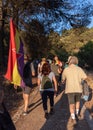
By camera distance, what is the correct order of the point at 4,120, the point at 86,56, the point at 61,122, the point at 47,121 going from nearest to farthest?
the point at 4,120 < the point at 61,122 < the point at 47,121 < the point at 86,56

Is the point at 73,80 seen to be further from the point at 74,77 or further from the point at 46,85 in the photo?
the point at 46,85

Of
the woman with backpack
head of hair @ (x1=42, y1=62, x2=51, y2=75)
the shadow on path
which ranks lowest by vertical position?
the shadow on path

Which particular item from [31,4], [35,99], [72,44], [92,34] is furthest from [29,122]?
[92,34]

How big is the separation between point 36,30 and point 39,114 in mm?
17265

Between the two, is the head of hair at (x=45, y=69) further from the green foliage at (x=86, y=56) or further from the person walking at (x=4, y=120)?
the green foliage at (x=86, y=56)

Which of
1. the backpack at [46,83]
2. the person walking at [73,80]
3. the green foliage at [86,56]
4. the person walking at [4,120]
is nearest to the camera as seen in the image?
the person walking at [4,120]

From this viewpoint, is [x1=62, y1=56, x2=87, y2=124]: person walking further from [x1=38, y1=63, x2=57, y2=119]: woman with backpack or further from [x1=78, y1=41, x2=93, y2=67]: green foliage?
[x1=78, y1=41, x2=93, y2=67]: green foliage

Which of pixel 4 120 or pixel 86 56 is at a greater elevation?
pixel 4 120

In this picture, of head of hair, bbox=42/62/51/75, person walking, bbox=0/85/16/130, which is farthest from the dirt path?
person walking, bbox=0/85/16/130

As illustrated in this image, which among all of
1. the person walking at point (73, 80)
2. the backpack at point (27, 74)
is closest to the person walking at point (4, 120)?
the person walking at point (73, 80)

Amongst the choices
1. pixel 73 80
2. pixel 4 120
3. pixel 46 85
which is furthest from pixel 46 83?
pixel 4 120

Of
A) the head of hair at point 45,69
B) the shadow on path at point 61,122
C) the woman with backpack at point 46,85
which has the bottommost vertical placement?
the shadow on path at point 61,122

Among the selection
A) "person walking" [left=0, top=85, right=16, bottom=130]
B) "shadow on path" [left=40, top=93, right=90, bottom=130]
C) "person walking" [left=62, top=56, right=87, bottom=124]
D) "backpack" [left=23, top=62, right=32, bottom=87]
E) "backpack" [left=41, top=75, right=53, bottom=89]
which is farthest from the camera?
"backpack" [left=23, top=62, right=32, bottom=87]

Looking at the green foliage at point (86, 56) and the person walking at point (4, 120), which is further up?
the person walking at point (4, 120)
